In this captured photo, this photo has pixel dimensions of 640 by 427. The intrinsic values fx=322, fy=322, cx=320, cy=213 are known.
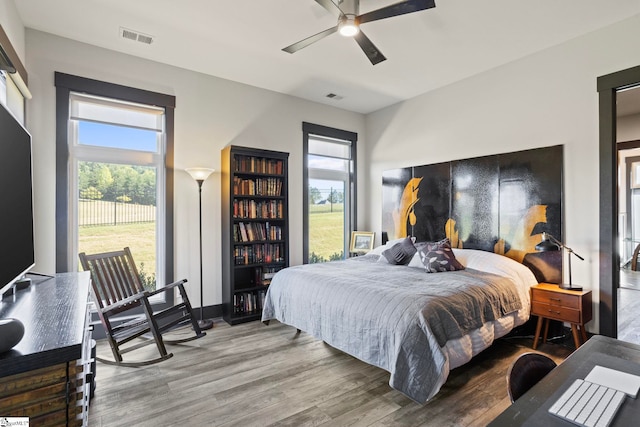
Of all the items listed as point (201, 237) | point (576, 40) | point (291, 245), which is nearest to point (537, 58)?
point (576, 40)

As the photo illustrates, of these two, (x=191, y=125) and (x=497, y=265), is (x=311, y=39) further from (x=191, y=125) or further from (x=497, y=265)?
(x=497, y=265)

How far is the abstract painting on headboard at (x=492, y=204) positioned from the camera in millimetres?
3416

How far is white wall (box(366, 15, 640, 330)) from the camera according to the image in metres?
3.13

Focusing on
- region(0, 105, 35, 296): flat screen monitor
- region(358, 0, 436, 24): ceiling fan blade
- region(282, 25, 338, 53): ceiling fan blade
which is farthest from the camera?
region(282, 25, 338, 53): ceiling fan blade

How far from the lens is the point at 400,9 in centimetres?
233

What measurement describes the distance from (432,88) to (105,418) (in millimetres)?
4951

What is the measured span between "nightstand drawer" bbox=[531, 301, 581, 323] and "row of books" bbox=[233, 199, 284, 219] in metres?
3.05

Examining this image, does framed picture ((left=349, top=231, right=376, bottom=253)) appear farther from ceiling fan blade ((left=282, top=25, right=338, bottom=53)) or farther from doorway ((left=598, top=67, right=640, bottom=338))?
ceiling fan blade ((left=282, top=25, right=338, bottom=53))

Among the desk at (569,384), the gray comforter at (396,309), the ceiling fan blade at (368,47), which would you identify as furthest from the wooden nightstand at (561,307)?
the ceiling fan blade at (368,47)

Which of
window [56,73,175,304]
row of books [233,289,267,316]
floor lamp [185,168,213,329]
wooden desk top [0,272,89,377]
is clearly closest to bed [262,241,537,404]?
row of books [233,289,267,316]

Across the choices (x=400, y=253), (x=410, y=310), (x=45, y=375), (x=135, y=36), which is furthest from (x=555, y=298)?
(x=135, y=36)

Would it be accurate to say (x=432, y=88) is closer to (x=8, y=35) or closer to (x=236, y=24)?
(x=236, y=24)

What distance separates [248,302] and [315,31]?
318 cm

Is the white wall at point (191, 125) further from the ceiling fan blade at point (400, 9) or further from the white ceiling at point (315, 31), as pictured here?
the ceiling fan blade at point (400, 9)
